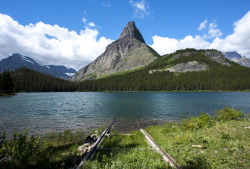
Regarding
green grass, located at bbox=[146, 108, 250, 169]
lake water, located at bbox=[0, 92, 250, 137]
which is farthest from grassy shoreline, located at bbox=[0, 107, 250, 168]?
lake water, located at bbox=[0, 92, 250, 137]

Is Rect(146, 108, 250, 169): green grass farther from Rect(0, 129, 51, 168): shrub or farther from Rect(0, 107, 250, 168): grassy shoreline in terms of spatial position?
Rect(0, 129, 51, 168): shrub

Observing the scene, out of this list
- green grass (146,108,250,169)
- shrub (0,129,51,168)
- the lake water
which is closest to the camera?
shrub (0,129,51,168)

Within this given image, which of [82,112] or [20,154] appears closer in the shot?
[20,154]

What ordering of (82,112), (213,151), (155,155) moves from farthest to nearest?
1. (82,112)
2. (213,151)
3. (155,155)

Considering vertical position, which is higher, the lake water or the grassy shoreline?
the grassy shoreline

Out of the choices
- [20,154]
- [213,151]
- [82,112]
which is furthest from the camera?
[82,112]

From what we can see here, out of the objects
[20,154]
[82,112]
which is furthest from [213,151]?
[82,112]

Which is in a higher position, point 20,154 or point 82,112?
point 20,154

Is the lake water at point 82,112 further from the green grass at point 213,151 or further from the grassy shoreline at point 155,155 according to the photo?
the grassy shoreline at point 155,155

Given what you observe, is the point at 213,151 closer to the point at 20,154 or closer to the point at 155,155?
the point at 155,155

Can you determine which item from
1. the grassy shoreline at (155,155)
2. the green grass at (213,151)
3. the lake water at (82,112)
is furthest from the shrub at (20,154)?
the lake water at (82,112)

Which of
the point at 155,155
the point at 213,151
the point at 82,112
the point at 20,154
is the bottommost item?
the point at 82,112

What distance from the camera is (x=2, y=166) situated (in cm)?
768

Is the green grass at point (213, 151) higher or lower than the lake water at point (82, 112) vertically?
higher
